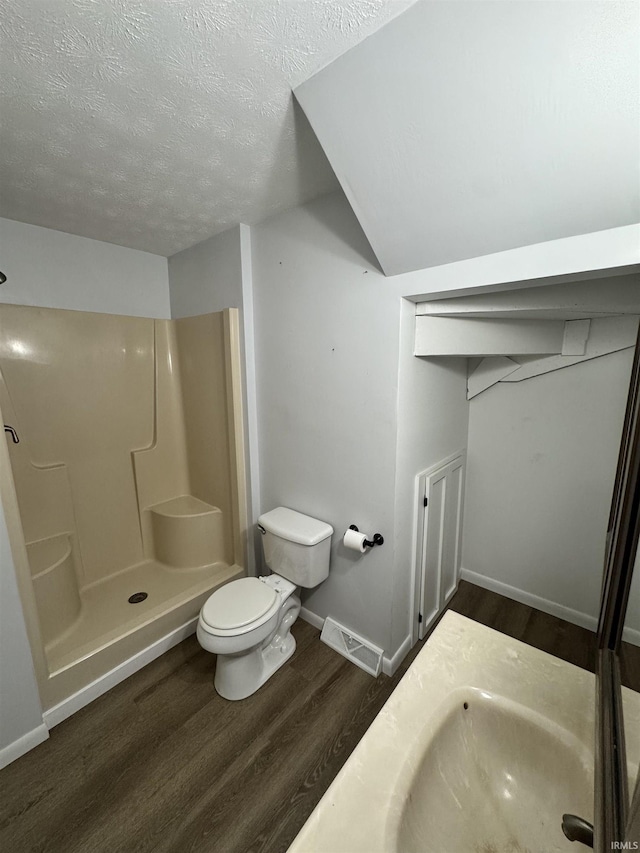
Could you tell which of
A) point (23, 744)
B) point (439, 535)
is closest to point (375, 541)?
point (439, 535)

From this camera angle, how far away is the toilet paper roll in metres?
1.57

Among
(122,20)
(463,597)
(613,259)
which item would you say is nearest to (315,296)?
(122,20)

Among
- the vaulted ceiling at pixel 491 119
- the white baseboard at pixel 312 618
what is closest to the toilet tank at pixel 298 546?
the white baseboard at pixel 312 618

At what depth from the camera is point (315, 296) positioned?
64.2 inches

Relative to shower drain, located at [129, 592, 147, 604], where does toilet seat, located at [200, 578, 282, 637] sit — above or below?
above

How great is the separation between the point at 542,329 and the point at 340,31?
152 centimetres

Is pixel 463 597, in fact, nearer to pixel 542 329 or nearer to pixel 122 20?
pixel 542 329

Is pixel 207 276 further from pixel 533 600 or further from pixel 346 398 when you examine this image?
pixel 533 600

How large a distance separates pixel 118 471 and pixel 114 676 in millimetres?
→ 1164

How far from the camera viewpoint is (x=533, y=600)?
6.83 feet

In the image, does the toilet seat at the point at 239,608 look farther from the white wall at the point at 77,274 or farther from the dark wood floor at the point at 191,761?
the white wall at the point at 77,274

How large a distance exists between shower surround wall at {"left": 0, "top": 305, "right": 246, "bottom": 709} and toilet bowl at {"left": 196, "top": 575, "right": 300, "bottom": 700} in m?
0.45

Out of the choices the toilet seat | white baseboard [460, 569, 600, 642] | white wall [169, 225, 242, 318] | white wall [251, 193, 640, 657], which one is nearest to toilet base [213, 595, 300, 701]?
the toilet seat

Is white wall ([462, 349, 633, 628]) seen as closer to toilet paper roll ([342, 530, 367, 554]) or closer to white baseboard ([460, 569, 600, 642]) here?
white baseboard ([460, 569, 600, 642])
